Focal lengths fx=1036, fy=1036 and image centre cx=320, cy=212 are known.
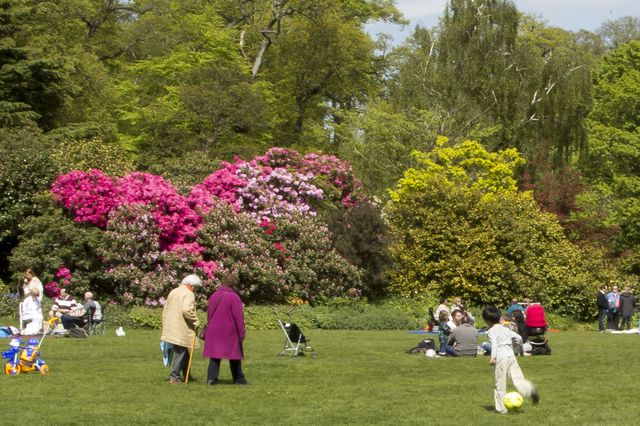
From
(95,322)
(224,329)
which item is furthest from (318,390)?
(95,322)

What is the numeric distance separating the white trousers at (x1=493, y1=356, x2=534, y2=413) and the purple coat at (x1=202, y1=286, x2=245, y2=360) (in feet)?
13.8

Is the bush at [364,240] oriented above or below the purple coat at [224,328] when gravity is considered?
above

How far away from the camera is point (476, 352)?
22.5 meters

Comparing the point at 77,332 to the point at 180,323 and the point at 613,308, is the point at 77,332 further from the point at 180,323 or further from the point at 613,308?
the point at 613,308

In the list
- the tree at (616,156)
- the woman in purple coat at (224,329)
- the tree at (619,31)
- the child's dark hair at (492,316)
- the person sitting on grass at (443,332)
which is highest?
the tree at (619,31)

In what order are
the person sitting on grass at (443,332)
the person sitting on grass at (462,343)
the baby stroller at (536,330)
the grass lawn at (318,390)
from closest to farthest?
the grass lawn at (318,390) < the person sitting on grass at (462,343) < the person sitting on grass at (443,332) < the baby stroller at (536,330)

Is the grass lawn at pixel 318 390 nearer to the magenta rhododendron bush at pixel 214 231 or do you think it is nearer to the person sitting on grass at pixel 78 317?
the person sitting on grass at pixel 78 317

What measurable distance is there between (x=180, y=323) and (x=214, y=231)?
18097mm

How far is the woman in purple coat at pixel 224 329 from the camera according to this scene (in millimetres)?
15555

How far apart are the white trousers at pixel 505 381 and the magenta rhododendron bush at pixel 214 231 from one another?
20132mm

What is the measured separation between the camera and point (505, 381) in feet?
44.0

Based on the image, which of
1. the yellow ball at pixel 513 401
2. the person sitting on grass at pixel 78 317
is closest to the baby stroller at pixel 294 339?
the person sitting on grass at pixel 78 317

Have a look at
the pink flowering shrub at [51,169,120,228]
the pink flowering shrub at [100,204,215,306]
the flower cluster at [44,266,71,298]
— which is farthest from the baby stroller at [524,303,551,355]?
the flower cluster at [44,266,71,298]

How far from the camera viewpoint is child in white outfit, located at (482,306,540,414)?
1332 cm
